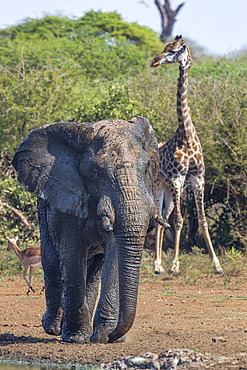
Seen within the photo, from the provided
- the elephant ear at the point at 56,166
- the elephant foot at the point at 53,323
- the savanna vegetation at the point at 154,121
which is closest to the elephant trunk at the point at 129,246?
the elephant ear at the point at 56,166

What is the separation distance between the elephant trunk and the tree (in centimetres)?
3757

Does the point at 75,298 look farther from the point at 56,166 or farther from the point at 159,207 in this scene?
the point at 159,207

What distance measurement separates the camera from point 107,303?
605 centimetres

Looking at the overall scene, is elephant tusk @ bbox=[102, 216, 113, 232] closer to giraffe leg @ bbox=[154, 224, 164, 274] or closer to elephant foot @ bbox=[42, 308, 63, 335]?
elephant foot @ bbox=[42, 308, 63, 335]

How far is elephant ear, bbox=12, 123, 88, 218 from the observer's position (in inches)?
241

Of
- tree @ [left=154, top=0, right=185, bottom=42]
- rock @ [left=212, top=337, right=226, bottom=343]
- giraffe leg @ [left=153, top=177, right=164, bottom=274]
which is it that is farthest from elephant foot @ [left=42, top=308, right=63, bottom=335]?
tree @ [left=154, top=0, right=185, bottom=42]

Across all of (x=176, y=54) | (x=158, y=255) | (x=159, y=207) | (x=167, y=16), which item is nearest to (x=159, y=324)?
(x=158, y=255)

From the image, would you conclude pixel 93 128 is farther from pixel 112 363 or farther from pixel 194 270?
pixel 194 270

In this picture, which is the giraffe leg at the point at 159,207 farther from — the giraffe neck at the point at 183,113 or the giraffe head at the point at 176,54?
the giraffe head at the point at 176,54

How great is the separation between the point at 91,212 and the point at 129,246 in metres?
0.70

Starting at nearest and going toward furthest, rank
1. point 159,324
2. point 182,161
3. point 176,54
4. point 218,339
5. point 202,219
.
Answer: point 218,339
point 159,324
point 176,54
point 182,161
point 202,219

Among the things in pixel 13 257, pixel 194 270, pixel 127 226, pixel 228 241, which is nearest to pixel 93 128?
pixel 127 226

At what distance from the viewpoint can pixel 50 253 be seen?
6.68 meters

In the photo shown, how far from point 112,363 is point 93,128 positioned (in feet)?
7.44
